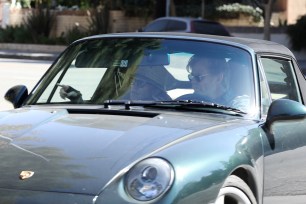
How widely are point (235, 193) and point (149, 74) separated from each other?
1.28m

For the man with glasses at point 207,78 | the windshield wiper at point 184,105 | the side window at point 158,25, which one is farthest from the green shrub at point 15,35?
the windshield wiper at point 184,105

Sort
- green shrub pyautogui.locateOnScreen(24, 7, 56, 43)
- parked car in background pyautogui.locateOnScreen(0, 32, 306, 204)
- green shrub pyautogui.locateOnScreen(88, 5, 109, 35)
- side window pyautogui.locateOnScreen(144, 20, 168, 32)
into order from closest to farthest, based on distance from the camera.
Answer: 1. parked car in background pyautogui.locateOnScreen(0, 32, 306, 204)
2. side window pyautogui.locateOnScreen(144, 20, 168, 32)
3. green shrub pyautogui.locateOnScreen(88, 5, 109, 35)
4. green shrub pyautogui.locateOnScreen(24, 7, 56, 43)

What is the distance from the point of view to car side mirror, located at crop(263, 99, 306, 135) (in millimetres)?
4484

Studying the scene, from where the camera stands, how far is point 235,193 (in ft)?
13.4

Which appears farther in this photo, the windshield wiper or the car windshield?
the car windshield

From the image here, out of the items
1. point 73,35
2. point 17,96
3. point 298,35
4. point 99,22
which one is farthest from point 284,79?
point 99,22

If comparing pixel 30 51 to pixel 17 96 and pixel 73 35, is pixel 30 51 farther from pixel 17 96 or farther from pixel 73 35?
pixel 17 96

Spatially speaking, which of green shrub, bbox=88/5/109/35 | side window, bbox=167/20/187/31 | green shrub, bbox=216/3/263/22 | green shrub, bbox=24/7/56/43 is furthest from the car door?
green shrub, bbox=216/3/263/22

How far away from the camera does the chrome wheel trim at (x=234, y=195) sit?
3951 mm

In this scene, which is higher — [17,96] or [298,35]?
[17,96]

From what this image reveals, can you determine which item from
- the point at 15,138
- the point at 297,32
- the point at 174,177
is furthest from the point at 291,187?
the point at 297,32

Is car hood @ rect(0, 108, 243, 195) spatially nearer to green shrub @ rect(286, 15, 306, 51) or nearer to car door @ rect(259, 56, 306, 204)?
car door @ rect(259, 56, 306, 204)

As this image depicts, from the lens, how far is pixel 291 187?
190 inches

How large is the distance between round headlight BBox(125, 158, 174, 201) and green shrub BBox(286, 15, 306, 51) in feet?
92.6
